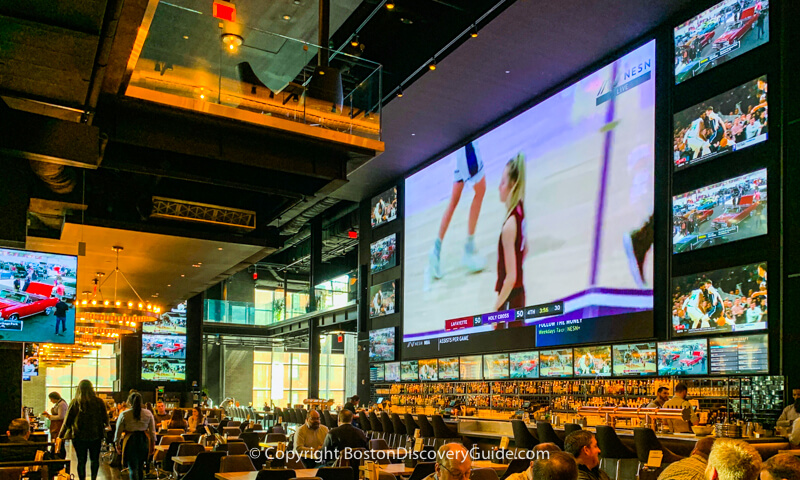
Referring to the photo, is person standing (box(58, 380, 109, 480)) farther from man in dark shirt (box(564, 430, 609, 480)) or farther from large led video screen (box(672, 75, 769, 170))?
large led video screen (box(672, 75, 769, 170))

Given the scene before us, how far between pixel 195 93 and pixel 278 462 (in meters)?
4.23

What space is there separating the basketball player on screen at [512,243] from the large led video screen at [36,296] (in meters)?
8.92

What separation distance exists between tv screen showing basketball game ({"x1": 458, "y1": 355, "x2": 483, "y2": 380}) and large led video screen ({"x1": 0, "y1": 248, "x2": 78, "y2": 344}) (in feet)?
32.1

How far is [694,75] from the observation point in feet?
34.5

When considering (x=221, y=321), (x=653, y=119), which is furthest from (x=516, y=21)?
(x=221, y=321)

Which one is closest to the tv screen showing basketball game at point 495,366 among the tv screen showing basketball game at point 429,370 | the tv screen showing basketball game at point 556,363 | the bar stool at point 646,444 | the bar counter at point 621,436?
the tv screen showing basketball game at point 556,363

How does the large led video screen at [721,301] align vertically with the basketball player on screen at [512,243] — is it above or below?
below

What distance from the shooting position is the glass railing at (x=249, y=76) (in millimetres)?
8086

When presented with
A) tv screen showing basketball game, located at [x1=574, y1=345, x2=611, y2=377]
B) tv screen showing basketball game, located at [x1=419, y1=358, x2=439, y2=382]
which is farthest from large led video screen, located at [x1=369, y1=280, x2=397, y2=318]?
tv screen showing basketball game, located at [x1=574, y1=345, x2=611, y2=377]

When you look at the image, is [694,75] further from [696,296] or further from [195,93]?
[195,93]

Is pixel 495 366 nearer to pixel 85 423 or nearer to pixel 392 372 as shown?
pixel 392 372

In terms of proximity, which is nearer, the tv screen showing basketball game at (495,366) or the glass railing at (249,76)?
the glass railing at (249,76)

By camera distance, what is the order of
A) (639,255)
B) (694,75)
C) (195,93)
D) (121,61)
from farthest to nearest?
(639,255), (694,75), (195,93), (121,61)

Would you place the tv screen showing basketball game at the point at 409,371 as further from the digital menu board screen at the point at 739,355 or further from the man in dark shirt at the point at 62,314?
the man in dark shirt at the point at 62,314
